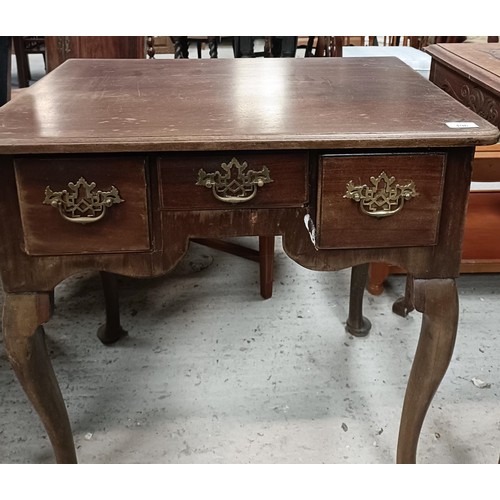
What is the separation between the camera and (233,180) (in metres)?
0.92

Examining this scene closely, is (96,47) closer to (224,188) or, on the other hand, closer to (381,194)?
(224,188)

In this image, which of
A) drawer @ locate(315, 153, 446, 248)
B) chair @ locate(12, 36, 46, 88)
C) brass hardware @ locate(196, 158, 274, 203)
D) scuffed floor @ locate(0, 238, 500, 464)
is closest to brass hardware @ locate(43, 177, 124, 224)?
brass hardware @ locate(196, 158, 274, 203)

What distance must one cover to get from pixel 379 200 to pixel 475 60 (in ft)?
2.23

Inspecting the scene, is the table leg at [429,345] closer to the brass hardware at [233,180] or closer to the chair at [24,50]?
the brass hardware at [233,180]

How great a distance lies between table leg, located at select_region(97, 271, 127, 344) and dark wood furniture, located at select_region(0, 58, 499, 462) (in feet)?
1.79

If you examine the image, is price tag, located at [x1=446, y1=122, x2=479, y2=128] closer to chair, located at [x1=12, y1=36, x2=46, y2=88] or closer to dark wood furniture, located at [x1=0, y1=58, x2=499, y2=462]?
dark wood furniture, located at [x1=0, y1=58, x2=499, y2=462]

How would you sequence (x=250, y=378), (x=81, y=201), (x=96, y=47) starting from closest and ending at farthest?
(x=81, y=201), (x=250, y=378), (x=96, y=47)

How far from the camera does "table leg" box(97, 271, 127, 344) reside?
5.25 ft

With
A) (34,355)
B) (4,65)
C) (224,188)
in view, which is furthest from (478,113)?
(4,65)

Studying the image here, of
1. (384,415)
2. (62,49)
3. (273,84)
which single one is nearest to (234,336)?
(384,415)

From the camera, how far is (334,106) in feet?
3.39

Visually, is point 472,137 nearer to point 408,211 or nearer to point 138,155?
point 408,211

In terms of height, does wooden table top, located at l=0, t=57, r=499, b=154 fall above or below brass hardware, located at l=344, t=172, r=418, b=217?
above

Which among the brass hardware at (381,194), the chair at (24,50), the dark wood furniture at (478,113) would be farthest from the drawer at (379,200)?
the chair at (24,50)
